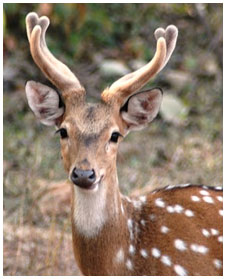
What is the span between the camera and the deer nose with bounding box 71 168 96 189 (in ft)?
11.6

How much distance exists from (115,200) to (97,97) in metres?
3.55

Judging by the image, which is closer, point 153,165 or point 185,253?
point 185,253

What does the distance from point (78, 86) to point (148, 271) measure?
935mm

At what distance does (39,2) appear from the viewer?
284 inches

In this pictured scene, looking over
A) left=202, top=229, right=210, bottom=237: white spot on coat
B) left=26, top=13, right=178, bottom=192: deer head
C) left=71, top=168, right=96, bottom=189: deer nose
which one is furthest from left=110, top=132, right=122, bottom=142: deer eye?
left=202, top=229, right=210, bottom=237: white spot on coat

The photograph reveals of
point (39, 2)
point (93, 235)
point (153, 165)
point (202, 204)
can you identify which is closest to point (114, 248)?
point (93, 235)

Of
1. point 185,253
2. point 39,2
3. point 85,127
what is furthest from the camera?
point 39,2

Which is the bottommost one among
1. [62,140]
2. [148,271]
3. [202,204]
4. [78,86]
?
[148,271]

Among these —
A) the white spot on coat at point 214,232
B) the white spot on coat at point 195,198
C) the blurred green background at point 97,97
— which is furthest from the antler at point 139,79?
the blurred green background at point 97,97

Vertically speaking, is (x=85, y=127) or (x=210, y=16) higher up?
(x=210, y=16)

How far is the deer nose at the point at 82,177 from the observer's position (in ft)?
11.6

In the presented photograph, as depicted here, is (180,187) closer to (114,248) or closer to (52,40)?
(114,248)

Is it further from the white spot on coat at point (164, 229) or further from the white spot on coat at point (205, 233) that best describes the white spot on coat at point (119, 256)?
the white spot on coat at point (205, 233)

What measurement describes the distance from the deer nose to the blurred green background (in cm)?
163
